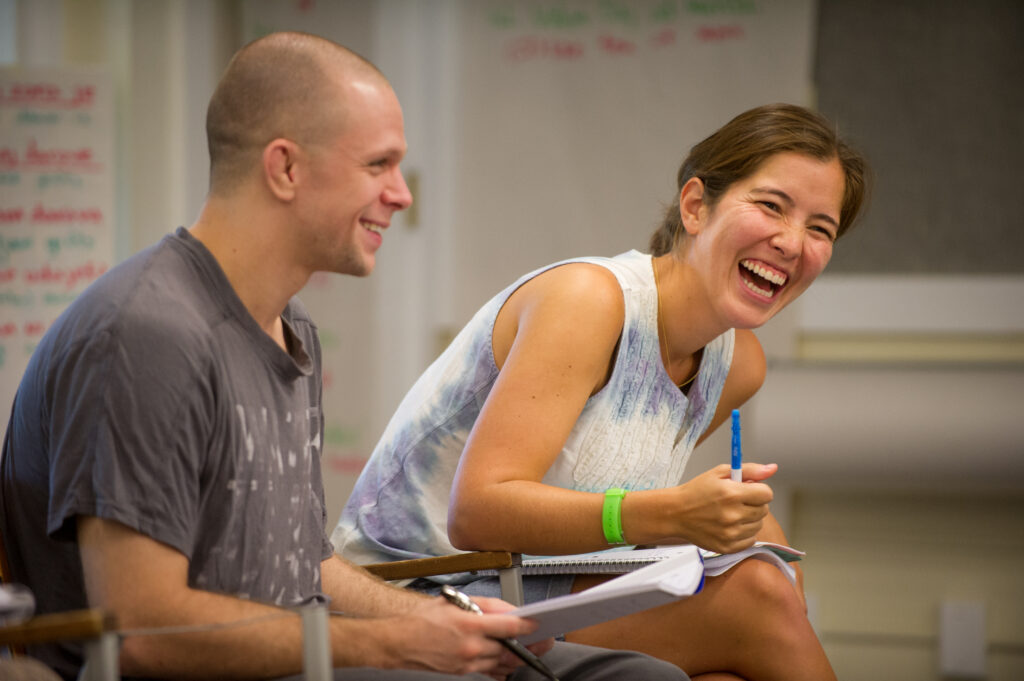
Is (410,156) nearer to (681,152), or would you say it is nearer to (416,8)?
(416,8)

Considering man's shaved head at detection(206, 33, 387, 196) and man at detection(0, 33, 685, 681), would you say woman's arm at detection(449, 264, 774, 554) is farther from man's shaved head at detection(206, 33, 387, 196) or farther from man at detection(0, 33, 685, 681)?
man's shaved head at detection(206, 33, 387, 196)

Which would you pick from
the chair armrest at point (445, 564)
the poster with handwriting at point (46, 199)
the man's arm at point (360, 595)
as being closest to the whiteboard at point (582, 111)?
the poster with handwriting at point (46, 199)

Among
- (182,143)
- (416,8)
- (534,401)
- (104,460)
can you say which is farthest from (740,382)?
(182,143)

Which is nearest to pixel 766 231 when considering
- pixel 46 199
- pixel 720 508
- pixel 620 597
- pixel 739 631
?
pixel 720 508

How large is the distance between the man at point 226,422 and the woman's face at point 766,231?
0.57 meters

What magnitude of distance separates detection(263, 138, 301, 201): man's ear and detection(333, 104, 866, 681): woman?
43cm

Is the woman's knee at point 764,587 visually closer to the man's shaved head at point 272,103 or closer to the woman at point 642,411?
the woman at point 642,411

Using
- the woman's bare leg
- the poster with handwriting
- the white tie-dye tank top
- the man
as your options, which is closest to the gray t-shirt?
the man

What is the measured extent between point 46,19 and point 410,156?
3.63 ft

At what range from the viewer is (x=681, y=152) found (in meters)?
2.80

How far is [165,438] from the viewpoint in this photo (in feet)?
3.10

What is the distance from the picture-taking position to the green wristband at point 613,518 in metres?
1.30

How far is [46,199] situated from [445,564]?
200 centimetres

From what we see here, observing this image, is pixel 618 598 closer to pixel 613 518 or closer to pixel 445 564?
pixel 613 518
